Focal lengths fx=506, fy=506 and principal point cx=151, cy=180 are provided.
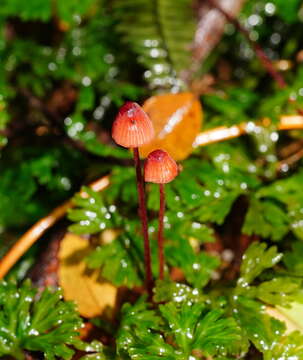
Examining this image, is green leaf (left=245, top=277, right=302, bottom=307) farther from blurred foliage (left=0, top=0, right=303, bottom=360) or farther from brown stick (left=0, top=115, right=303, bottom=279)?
brown stick (left=0, top=115, right=303, bottom=279)

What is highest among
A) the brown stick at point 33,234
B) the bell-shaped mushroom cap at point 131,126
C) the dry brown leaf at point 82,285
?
the bell-shaped mushroom cap at point 131,126

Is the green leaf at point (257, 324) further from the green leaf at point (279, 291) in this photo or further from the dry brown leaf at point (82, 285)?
the dry brown leaf at point (82, 285)

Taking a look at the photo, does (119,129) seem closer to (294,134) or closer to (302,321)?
(302,321)

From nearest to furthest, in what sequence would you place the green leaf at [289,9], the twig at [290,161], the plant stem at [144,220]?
1. the plant stem at [144,220]
2. the twig at [290,161]
3. the green leaf at [289,9]

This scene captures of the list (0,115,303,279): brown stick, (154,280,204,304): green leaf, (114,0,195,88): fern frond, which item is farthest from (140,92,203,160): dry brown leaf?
(154,280,204,304): green leaf

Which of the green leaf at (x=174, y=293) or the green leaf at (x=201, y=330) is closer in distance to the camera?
the green leaf at (x=201, y=330)

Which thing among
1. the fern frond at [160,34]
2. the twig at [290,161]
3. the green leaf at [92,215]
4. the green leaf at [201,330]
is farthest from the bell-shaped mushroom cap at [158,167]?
the fern frond at [160,34]

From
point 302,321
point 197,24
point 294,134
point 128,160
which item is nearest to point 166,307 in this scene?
point 302,321
